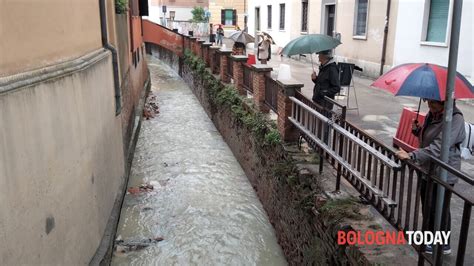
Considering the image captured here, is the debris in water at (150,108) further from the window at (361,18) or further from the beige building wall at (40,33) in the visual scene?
the beige building wall at (40,33)

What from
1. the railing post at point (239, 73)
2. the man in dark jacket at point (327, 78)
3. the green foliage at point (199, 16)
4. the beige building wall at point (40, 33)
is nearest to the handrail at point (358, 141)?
the man in dark jacket at point (327, 78)

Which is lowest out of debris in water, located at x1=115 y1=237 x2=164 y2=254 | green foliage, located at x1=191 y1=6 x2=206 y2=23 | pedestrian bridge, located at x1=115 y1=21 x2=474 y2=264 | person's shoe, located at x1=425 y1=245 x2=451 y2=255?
debris in water, located at x1=115 y1=237 x2=164 y2=254

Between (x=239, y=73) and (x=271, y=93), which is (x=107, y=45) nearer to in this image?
(x=271, y=93)

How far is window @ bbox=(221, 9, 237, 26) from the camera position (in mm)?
43688

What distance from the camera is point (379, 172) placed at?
14.3 feet

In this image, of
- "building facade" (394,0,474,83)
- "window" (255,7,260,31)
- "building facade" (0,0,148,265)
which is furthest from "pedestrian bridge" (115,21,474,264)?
"window" (255,7,260,31)

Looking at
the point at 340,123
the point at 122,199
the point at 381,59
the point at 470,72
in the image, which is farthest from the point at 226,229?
the point at 381,59

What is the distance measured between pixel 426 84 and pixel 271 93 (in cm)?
463

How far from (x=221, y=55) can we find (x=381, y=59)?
5242 millimetres

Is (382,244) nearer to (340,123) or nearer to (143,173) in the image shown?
(340,123)

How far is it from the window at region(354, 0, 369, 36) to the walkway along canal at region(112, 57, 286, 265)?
23.4ft

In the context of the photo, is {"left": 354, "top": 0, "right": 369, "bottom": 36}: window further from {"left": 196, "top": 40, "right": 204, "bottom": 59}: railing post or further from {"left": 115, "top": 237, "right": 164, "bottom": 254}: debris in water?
{"left": 115, "top": 237, "right": 164, "bottom": 254}: debris in water

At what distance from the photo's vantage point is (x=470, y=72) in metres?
10.4

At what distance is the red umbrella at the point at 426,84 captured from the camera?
3.54 m
